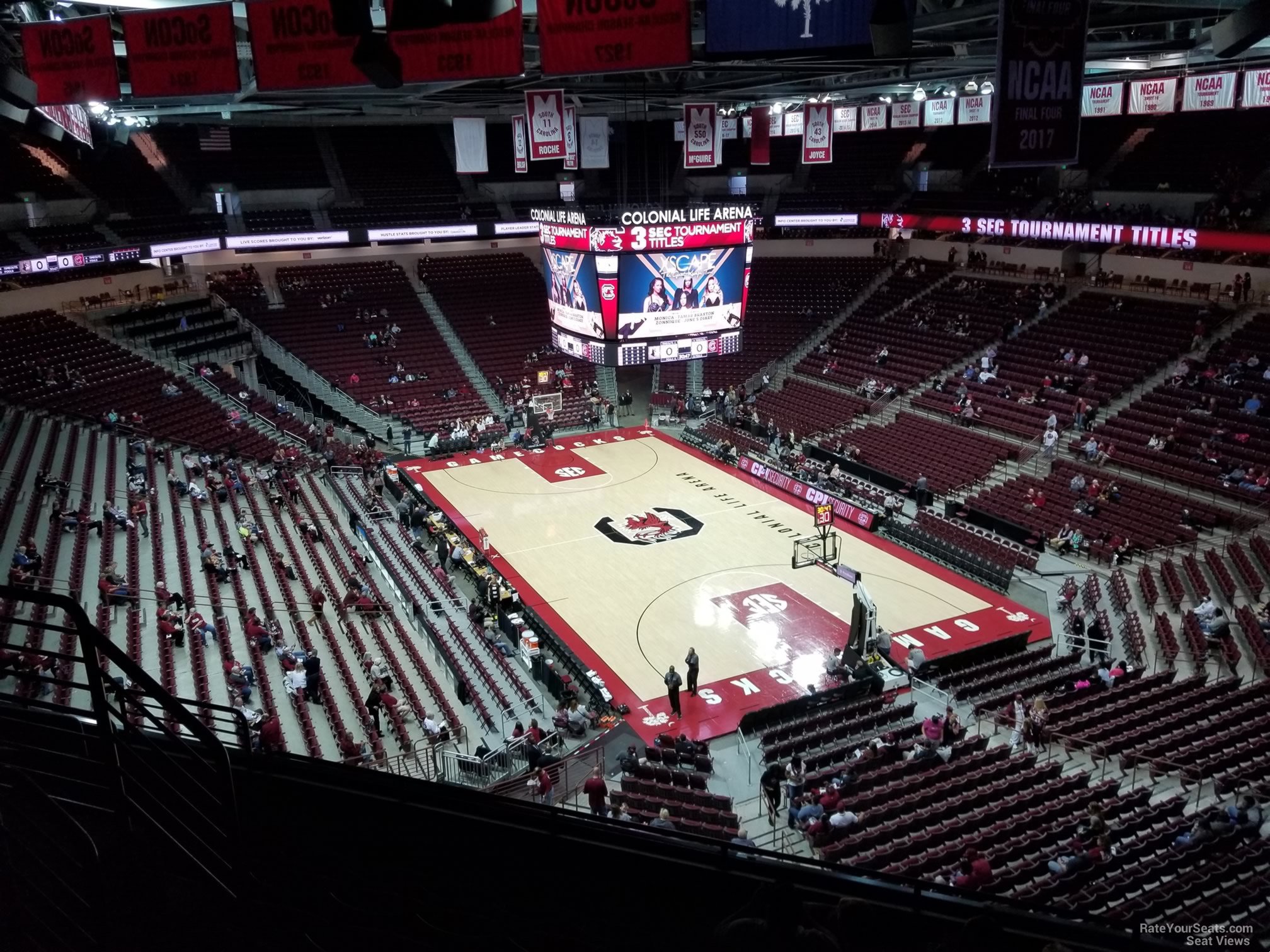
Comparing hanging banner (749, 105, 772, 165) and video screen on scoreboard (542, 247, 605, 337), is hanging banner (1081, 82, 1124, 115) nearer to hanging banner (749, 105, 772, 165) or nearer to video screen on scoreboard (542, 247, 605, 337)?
hanging banner (749, 105, 772, 165)

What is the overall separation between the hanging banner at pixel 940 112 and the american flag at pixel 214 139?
1044 inches

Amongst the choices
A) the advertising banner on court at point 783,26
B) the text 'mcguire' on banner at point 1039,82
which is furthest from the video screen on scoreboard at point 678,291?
the text 'mcguire' on banner at point 1039,82

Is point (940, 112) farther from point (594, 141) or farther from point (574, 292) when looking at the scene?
point (574, 292)

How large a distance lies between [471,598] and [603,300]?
22.7 ft

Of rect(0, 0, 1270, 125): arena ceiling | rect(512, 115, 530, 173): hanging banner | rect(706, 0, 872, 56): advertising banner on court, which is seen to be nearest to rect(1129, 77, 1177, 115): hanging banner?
rect(0, 0, 1270, 125): arena ceiling

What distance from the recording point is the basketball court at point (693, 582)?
53.9ft

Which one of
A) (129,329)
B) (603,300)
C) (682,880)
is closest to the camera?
(682,880)

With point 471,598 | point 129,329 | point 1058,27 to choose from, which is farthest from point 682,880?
point 129,329

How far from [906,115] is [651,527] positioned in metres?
17.6

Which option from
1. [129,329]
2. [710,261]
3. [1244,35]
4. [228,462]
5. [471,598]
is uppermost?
[1244,35]

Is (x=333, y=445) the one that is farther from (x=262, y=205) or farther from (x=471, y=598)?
(x=262, y=205)

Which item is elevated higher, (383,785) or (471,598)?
(383,785)

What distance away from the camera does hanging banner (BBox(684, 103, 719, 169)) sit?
22.1 metres

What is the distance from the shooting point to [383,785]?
171 inches
